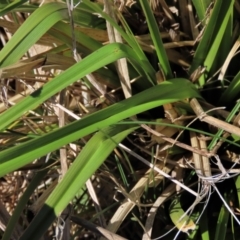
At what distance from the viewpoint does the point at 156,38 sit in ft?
2.66

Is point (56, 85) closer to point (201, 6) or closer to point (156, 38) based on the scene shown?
point (156, 38)

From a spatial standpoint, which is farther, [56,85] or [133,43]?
[133,43]

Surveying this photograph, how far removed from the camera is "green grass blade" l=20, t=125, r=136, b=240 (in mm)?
704

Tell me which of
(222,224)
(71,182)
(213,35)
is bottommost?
(222,224)

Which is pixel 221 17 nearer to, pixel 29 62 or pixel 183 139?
pixel 183 139

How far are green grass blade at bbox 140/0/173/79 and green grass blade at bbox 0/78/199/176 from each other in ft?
0.13

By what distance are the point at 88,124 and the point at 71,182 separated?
0.08 metres

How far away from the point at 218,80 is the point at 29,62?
1.13ft

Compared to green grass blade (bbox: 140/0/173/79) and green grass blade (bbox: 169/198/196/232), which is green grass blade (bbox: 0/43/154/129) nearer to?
green grass blade (bbox: 140/0/173/79)

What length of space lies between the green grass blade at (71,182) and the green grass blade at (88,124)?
0.05 metres

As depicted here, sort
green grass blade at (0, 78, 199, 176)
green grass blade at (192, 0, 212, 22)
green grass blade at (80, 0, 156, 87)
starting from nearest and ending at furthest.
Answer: green grass blade at (0, 78, 199, 176)
green grass blade at (80, 0, 156, 87)
green grass blade at (192, 0, 212, 22)

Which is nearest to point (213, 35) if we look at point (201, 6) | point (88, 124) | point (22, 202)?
point (201, 6)

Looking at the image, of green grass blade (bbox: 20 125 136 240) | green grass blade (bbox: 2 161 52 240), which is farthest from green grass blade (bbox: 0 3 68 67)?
green grass blade (bbox: 2 161 52 240)

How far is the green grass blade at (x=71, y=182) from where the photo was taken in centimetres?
70
